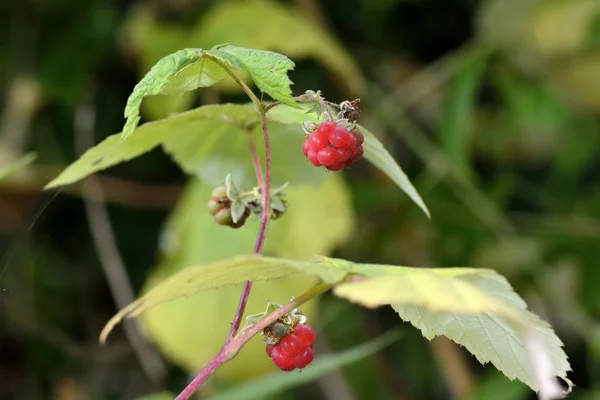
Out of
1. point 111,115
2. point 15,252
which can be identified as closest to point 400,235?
point 111,115

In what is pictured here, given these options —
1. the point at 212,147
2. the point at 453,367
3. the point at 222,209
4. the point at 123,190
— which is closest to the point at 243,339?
the point at 222,209

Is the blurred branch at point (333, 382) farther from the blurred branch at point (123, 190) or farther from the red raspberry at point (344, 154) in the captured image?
the red raspberry at point (344, 154)

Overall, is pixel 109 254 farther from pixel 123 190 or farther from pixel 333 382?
pixel 333 382

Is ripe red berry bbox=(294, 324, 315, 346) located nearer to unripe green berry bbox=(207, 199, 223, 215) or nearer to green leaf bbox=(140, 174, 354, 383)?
unripe green berry bbox=(207, 199, 223, 215)

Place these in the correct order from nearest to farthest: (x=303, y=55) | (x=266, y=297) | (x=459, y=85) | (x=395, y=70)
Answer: (x=266, y=297), (x=303, y=55), (x=459, y=85), (x=395, y=70)

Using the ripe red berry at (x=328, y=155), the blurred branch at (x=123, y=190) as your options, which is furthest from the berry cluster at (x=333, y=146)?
the blurred branch at (x=123, y=190)

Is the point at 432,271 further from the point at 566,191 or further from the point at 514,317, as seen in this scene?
the point at 566,191
